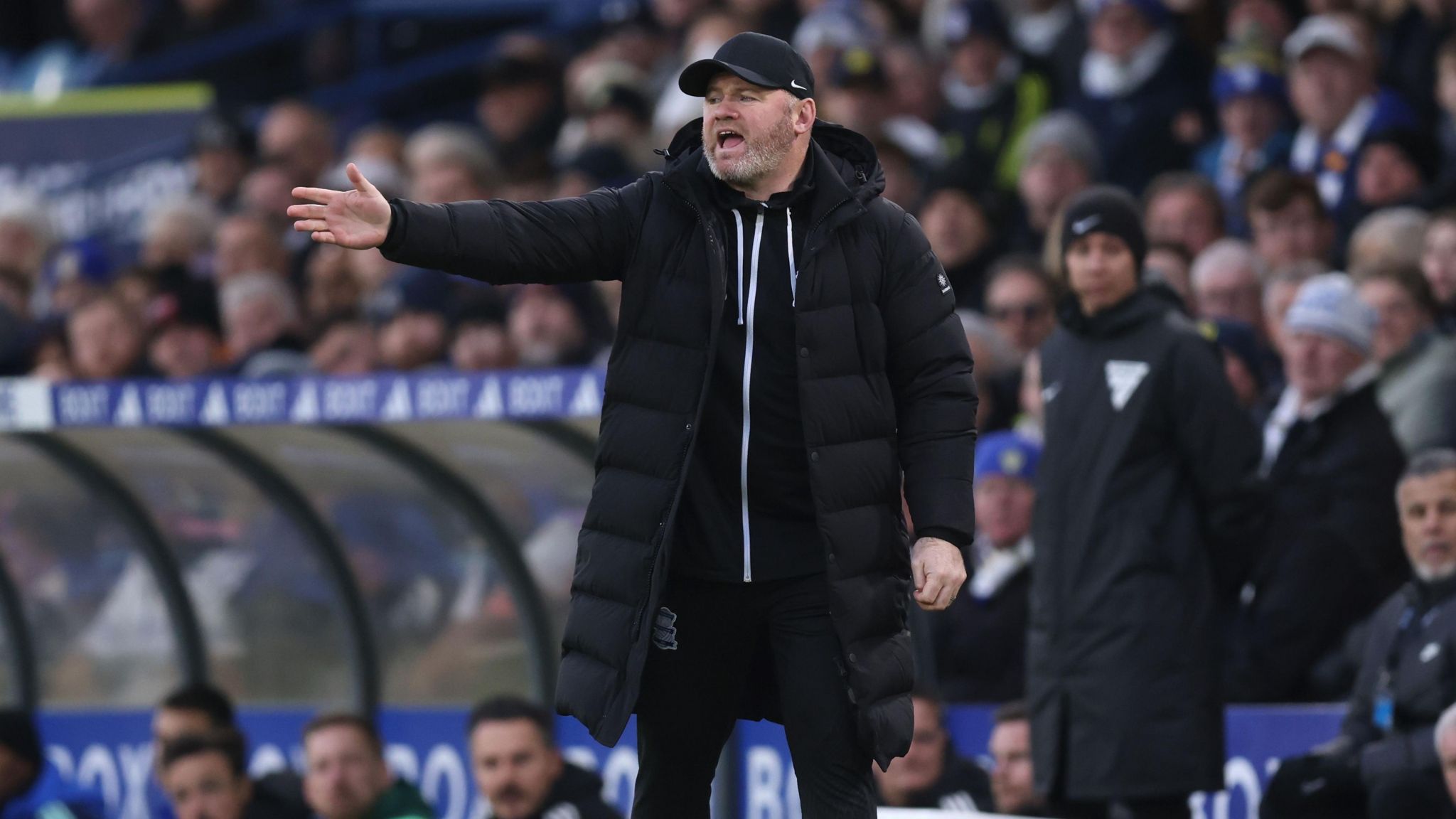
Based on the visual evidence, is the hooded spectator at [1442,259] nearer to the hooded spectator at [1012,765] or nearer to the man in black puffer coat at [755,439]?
the hooded spectator at [1012,765]

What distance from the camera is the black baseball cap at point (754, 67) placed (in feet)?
16.4

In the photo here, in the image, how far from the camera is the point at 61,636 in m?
11.0

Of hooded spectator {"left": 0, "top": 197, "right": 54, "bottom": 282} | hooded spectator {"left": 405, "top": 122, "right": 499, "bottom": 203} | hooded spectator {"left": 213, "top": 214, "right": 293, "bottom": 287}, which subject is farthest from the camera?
hooded spectator {"left": 0, "top": 197, "right": 54, "bottom": 282}

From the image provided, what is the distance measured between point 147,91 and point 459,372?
724cm

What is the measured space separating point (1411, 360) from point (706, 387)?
3814mm

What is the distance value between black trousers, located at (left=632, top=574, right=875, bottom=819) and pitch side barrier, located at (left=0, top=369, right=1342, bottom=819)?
10.6 ft

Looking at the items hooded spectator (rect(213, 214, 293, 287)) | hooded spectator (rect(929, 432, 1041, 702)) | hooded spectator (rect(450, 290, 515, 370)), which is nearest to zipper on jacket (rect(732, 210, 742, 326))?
hooded spectator (rect(929, 432, 1041, 702))

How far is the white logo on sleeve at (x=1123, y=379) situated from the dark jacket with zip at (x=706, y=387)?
67.7 inches

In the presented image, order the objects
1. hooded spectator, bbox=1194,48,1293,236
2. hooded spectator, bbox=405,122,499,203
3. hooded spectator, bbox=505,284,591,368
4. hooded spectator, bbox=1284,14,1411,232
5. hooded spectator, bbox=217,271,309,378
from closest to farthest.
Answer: hooded spectator, bbox=1284,14,1411,232 < hooded spectator, bbox=1194,48,1293,236 < hooded spectator, bbox=505,284,591,368 < hooded spectator, bbox=217,271,309,378 < hooded spectator, bbox=405,122,499,203

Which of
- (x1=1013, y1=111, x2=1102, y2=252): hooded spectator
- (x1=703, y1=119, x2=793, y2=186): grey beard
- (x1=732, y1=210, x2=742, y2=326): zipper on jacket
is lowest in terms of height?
(x1=732, y1=210, x2=742, y2=326): zipper on jacket

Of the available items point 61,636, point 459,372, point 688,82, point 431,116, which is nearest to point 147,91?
point 431,116

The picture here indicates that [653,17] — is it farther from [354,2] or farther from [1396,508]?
[1396,508]

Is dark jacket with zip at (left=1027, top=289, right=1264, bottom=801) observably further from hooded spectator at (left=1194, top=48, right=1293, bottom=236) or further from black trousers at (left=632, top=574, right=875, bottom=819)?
hooded spectator at (left=1194, top=48, right=1293, bottom=236)

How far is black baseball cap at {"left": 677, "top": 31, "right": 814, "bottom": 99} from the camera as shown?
498 cm
